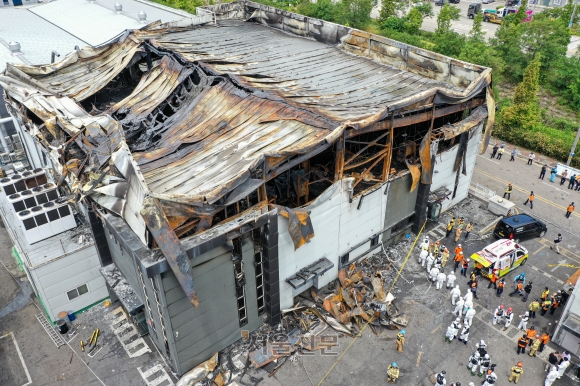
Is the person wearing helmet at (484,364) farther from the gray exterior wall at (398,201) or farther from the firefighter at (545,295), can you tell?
the gray exterior wall at (398,201)

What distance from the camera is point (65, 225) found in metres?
24.9

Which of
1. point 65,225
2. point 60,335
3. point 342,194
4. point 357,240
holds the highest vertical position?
point 342,194

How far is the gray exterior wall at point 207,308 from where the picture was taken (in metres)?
19.3

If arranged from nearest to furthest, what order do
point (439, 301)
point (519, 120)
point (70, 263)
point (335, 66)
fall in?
point (70, 263) → point (439, 301) → point (335, 66) → point (519, 120)

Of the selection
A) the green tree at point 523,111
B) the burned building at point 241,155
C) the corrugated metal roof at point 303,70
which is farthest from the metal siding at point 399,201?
the green tree at point 523,111

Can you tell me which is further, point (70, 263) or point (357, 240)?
point (357, 240)

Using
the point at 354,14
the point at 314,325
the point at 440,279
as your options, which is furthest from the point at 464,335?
the point at 354,14

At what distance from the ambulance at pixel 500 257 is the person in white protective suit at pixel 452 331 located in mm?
5018

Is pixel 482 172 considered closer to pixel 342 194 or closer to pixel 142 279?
pixel 342 194

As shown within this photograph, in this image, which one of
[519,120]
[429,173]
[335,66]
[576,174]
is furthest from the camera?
[519,120]

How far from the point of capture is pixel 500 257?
88.5 ft

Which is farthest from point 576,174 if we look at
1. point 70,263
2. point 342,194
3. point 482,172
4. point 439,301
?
point 70,263

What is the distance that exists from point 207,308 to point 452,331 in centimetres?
1197

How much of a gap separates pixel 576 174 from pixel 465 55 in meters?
18.8
